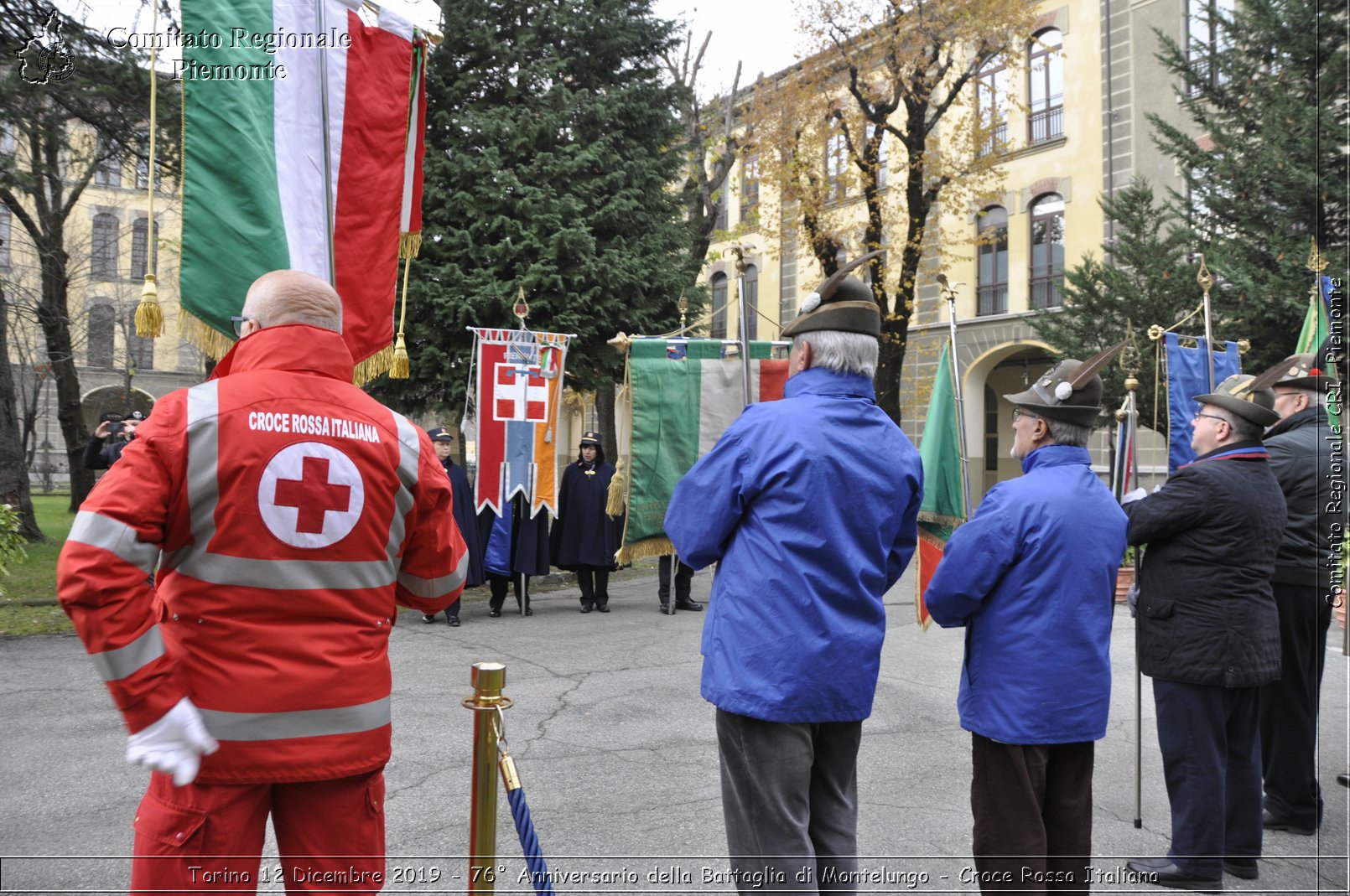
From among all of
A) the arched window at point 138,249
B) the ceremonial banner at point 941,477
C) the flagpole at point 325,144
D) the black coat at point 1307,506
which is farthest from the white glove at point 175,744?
the arched window at point 138,249

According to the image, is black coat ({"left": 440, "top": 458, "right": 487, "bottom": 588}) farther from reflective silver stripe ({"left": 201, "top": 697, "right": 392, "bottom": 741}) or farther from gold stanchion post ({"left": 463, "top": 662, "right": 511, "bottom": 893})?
reflective silver stripe ({"left": 201, "top": 697, "right": 392, "bottom": 741})

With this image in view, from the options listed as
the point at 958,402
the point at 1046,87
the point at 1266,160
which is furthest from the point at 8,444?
the point at 1046,87

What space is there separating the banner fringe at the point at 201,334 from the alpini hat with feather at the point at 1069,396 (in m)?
2.84

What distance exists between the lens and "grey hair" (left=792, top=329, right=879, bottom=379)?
3098mm

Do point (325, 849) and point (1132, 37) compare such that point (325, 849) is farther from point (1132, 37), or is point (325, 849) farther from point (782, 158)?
point (1132, 37)

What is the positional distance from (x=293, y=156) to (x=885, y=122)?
17.4 metres

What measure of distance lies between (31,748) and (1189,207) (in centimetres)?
1890

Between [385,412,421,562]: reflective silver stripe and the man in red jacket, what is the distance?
0.04 metres

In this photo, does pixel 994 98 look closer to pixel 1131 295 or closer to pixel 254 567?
pixel 1131 295

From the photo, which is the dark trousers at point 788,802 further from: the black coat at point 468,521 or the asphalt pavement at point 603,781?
the black coat at point 468,521

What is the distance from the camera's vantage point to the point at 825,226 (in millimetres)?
21188

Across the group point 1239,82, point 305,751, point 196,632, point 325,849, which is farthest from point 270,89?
point 1239,82

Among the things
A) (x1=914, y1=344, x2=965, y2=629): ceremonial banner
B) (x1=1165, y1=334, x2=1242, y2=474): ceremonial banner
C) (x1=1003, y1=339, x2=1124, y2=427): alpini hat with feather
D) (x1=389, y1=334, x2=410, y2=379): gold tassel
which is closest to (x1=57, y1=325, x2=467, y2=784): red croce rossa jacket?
(x1=389, y1=334, x2=410, y2=379): gold tassel

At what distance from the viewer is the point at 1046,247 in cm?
2448
